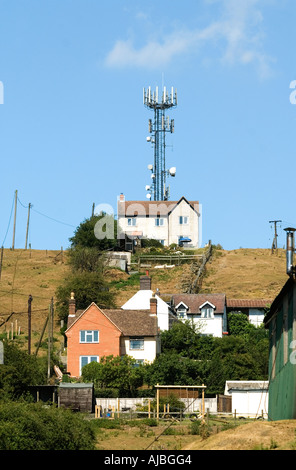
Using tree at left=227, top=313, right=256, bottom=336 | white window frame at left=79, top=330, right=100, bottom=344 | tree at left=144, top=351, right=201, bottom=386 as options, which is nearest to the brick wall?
white window frame at left=79, top=330, right=100, bottom=344

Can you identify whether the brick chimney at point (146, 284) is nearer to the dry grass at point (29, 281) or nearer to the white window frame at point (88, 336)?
the dry grass at point (29, 281)

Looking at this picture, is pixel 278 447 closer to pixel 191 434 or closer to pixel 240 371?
pixel 191 434

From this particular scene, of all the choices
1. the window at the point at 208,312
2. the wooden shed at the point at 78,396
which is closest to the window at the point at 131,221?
the window at the point at 208,312

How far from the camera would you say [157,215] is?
112375 mm

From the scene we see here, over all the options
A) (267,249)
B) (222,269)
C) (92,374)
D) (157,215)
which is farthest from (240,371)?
(267,249)

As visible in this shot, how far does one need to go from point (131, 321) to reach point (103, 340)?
315 cm

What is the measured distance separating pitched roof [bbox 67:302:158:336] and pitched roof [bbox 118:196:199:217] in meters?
43.9

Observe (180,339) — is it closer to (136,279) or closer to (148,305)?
(148,305)

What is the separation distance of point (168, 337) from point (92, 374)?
381 inches

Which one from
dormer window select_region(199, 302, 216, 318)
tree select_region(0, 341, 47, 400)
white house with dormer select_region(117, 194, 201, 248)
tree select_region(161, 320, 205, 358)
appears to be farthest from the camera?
white house with dormer select_region(117, 194, 201, 248)

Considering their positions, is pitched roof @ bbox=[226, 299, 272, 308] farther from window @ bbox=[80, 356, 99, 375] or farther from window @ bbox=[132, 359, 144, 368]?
window @ bbox=[80, 356, 99, 375]

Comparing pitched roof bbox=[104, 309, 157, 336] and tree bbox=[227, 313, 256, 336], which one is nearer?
pitched roof bbox=[104, 309, 157, 336]

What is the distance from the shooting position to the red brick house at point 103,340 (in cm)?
6550

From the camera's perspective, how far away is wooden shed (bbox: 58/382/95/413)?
52719 millimetres
